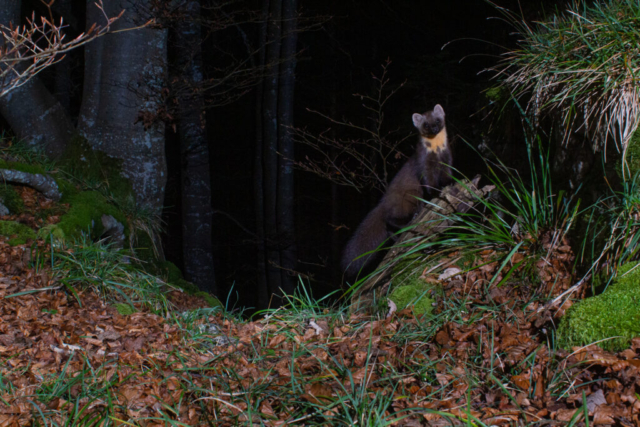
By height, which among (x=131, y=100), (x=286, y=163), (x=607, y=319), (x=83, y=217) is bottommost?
(x=607, y=319)

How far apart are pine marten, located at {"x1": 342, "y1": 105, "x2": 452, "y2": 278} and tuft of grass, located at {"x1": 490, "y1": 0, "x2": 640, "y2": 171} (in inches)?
67.1

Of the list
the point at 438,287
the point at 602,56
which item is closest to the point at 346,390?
the point at 438,287

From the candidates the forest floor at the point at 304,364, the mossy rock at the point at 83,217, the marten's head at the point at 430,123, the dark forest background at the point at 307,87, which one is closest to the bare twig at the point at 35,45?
the forest floor at the point at 304,364

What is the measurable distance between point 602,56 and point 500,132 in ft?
4.64

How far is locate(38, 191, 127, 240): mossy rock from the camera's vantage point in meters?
4.70

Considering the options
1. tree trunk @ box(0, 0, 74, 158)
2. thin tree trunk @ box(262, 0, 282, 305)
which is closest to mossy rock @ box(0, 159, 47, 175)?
tree trunk @ box(0, 0, 74, 158)

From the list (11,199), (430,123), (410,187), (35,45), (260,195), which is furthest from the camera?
(260,195)

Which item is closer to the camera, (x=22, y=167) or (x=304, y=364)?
(x=304, y=364)

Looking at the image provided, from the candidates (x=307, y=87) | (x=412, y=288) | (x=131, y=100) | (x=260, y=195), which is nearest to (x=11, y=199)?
(x=131, y=100)

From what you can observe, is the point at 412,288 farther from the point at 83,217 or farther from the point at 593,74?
the point at 83,217

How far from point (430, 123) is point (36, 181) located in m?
4.44

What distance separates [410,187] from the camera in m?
5.86

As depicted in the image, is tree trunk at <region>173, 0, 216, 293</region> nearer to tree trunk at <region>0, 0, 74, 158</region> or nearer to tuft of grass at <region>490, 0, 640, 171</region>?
tree trunk at <region>0, 0, 74, 158</region>

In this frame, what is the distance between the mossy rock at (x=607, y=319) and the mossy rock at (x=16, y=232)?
438 centimetres
